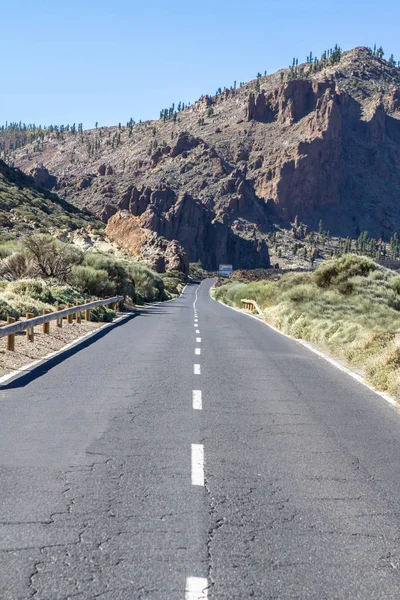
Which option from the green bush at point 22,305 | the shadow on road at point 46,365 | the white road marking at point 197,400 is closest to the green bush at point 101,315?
the green bush at point 22,305

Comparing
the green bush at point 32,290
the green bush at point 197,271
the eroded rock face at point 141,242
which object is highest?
the eroded rock face at point 141,242

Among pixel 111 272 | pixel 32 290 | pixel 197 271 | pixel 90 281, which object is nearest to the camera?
pixel 32 290

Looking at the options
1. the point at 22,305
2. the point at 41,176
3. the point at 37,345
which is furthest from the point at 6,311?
the point at 41,176

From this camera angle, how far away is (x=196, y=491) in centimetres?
601

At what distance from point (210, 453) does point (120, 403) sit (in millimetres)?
2961

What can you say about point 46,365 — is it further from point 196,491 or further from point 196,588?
point 196,588

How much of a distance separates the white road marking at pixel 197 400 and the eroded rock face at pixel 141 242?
8670cm

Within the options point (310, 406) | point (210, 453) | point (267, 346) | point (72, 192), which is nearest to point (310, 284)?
point (267, 346)

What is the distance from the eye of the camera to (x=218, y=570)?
4.43 m

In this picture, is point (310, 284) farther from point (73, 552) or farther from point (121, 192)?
point (121, 192)

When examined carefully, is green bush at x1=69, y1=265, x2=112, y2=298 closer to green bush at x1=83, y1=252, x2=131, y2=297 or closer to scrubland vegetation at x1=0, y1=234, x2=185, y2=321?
scrubland vegetation at x1=0, y1=234, x2=185, y2=321

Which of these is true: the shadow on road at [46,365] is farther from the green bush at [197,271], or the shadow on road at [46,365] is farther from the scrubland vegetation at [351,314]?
the green bush at [197,271]

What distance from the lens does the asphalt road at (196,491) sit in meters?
4.32

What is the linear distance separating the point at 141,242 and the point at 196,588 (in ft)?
349
